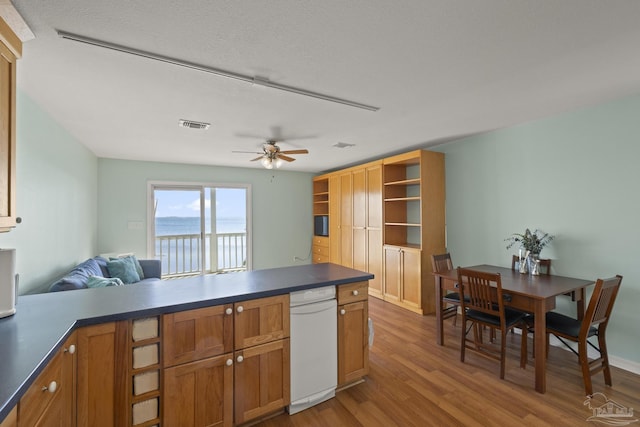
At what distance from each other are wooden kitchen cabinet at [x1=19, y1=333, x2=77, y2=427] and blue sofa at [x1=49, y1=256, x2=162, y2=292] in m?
1.46

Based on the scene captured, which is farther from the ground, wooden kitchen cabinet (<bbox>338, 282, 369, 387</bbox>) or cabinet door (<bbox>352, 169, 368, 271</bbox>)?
cabinet door (<bbox>352, 169, 368, 271</bbox>)

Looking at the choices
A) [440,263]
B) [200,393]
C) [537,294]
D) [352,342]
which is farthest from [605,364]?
[200,393]

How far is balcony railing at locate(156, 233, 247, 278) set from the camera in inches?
212

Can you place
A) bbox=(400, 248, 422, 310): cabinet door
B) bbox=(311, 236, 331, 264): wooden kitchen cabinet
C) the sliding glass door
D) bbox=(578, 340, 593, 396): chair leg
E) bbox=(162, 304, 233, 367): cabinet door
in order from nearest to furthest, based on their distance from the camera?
bbox=(162, 304, 233, 367): cabinet door → bbox=(578, 340, 593, 396): chair leg → bbox=(400, 248, 422, 310): cabinet door → the sliding glass door → bbox=(311, 236, 331, 264): wooden kitchen cabinet

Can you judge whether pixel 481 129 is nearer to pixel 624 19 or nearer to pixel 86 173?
pixel 624 19

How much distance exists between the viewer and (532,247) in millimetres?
2947

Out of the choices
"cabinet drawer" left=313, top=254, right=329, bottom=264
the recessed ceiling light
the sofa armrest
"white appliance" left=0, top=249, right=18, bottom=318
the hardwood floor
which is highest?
the recessed ceiling light

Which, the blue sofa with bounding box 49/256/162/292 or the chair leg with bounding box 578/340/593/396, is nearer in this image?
the chair leg with bounding box 578/340/593/396

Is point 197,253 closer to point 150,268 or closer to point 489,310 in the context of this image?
point 150,268

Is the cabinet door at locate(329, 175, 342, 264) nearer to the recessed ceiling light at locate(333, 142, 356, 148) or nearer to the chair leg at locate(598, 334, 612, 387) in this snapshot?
the recessed ceiling light at locate(333, 142, 356, 148)

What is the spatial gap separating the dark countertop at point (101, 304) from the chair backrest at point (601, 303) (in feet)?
5.35

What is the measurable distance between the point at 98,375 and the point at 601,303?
3369 mm

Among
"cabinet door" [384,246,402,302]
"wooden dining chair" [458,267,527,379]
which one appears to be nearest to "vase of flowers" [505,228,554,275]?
"wooden dining chair" [458,267,527,379]

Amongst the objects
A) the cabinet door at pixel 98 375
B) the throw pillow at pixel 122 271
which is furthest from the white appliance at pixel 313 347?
the throw pillow at pixel 122 271
